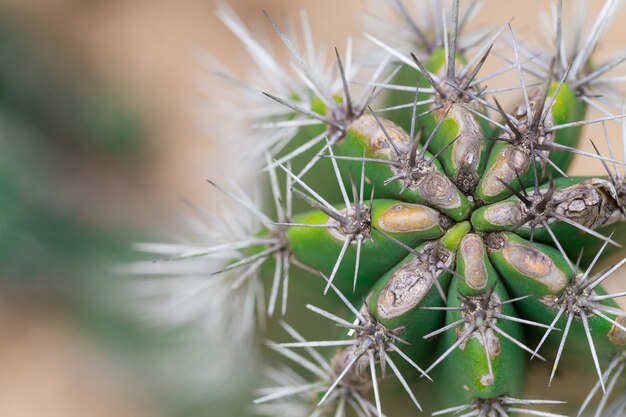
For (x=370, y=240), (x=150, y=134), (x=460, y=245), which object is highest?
(x=150, y=134)

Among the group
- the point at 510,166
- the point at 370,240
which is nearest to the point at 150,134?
the point at 370,240

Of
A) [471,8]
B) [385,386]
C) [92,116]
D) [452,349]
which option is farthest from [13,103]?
[452,349]

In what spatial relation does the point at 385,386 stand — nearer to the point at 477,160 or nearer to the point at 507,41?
the point at 477,160

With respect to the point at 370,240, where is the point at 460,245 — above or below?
below

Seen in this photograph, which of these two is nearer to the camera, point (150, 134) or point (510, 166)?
point (510, 166)

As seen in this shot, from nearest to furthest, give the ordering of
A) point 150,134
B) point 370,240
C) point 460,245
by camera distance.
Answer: point 460,245 < point 370,240 < point 150,134

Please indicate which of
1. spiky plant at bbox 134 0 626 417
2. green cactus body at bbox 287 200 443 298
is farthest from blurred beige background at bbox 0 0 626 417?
green cactus body at bbox 287 200 443 298

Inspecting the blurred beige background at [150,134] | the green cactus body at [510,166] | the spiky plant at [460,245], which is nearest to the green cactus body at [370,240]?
the spiky plant at [460,245]

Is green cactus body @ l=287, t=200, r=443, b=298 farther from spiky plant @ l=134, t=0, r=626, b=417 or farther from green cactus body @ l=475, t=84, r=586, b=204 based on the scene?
green cactus body @ l=475, t=84, r=586, b=204

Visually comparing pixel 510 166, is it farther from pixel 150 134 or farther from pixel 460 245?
pixel 150 134
